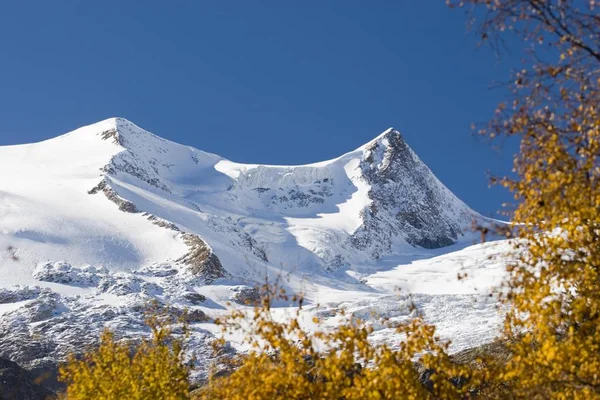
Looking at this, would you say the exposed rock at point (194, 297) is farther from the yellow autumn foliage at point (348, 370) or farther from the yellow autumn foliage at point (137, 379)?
the yellow autumn foliage at point (348, 370)

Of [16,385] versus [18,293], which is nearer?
[16,385]

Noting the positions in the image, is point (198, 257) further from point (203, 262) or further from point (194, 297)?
point (194, 297)

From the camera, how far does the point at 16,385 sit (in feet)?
245

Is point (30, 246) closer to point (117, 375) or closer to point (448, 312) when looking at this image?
point (448, 312)

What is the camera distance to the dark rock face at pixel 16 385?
2886 inches

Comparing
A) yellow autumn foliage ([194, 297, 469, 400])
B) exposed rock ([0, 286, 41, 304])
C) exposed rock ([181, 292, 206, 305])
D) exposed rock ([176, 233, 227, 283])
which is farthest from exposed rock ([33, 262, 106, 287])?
yellow autumn foliage ([194, 297, 469, 400])

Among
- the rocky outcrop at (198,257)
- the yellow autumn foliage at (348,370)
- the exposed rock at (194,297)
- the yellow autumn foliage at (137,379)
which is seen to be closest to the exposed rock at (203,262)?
the rocky outcrop at (198,257)

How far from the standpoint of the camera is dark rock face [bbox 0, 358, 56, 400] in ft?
241

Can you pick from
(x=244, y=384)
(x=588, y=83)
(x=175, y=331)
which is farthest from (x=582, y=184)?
(x=175, y=331)

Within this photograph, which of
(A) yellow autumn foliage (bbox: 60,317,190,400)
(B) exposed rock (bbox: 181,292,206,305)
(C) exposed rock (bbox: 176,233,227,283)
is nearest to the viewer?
Answer: (A) yellow autumn foliage (bbox: 60,317,190,400)

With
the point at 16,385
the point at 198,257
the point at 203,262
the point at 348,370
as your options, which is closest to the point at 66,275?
the point at 203,262

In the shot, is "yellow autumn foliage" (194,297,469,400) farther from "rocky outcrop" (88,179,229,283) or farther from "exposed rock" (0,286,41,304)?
"rocky outcrop" (88,179,229,283)

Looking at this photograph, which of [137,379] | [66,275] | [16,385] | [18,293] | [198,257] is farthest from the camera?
[198,257]

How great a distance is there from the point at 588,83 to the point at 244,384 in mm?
8830
